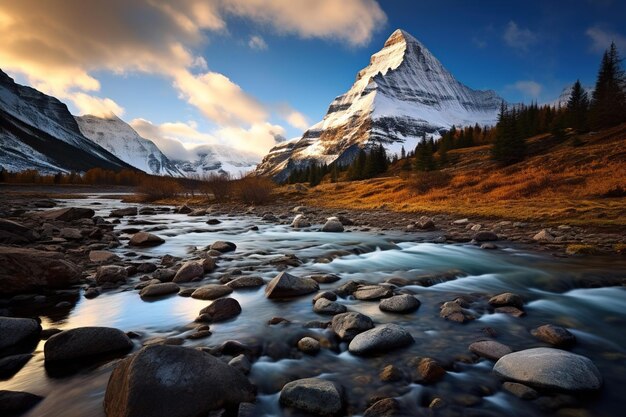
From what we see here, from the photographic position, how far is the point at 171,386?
3441mm

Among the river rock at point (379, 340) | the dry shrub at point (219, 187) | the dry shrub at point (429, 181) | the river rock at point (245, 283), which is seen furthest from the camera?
the dry shrub at point (219, 187)

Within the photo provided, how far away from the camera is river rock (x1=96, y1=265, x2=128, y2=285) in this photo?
27.9 ft

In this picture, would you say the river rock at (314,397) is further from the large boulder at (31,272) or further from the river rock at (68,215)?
the river rock at (68,215)

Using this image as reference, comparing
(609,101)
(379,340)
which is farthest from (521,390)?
(609,101)

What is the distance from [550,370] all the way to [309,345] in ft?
10.4

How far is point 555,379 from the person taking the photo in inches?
157

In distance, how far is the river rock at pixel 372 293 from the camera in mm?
7418

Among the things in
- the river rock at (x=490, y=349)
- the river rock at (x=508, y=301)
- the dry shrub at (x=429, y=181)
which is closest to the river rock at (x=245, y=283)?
the river rock at (x=490, y=349)

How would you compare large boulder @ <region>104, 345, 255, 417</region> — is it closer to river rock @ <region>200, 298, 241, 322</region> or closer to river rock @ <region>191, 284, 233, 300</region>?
river rock @ <region>200, 298, 241, 322</region>

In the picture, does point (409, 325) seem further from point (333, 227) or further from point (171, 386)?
point (333, 227)

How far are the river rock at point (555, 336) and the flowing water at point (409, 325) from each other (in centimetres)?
17

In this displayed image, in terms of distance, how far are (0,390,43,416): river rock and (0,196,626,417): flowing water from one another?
0.43 feet

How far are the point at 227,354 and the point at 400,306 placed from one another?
3.55m

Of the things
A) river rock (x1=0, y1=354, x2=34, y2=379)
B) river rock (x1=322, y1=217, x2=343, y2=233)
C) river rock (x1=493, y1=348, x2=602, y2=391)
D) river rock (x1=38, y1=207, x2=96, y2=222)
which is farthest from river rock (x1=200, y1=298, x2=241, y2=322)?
river rock (x1=38, y1=207, x2=96, y2=222)
